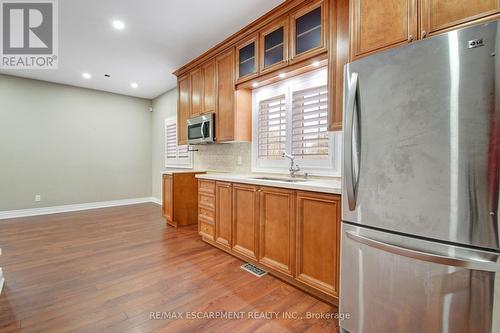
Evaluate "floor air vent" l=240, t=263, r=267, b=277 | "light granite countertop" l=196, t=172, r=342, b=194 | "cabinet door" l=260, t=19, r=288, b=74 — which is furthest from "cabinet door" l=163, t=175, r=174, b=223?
"cabinet door" l=260, t=19, r=288, b=74

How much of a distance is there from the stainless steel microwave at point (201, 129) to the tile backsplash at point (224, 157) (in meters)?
0.41

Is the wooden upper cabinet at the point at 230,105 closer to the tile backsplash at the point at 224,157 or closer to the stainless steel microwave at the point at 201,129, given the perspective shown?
the stainless steel microwave at the point at 201,129

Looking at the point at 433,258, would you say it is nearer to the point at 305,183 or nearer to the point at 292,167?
the point at 305,183

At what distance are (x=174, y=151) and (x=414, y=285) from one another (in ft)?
Result: 16.9

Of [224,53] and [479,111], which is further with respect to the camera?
[224,53]

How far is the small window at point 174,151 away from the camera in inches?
201

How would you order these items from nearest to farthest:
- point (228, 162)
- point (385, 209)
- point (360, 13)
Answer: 1. point (385, 209)
2. point (360, 13)
3. point (228, 162)

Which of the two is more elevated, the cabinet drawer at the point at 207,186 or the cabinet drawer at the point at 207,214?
the cabinet drawer at the point at 207,186

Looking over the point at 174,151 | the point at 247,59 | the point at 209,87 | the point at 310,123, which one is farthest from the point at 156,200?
the point at 310,123

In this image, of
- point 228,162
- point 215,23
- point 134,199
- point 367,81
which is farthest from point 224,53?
point 134,199

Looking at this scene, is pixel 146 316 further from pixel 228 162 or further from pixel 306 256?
pixel 228 162

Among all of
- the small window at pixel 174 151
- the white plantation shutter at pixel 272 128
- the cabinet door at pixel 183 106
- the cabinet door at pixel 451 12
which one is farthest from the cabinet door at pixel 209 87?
the cabinet door at pixel 451 12

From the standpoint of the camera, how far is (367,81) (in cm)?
140

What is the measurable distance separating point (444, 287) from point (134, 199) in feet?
20.9
